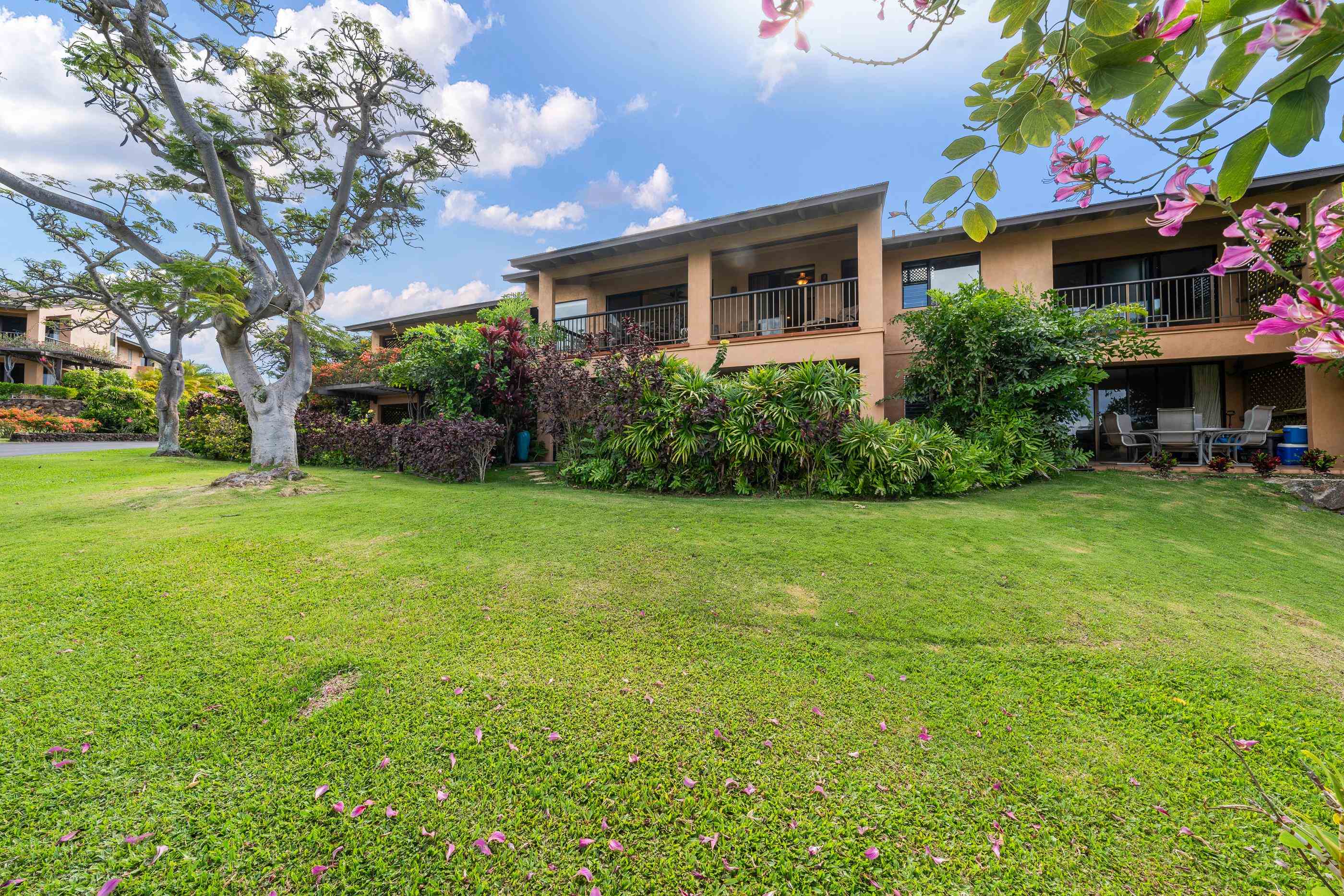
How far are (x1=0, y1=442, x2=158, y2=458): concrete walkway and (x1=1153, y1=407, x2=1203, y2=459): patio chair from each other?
73.3 ft

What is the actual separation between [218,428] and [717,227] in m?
12.7

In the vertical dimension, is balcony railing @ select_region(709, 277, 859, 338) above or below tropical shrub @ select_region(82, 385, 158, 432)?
above

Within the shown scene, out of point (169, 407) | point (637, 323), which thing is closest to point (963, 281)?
point (637, 323)

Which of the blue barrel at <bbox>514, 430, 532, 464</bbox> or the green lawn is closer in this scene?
the green lawn

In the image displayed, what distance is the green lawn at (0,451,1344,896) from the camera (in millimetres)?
1463

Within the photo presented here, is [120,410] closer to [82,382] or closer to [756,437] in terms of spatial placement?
[82,382]

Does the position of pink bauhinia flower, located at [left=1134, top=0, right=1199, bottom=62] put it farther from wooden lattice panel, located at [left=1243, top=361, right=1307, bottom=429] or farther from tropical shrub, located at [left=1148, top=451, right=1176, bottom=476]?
wooden lattice panel, located at [left=1243, top=361, right=1307, bottom=429]

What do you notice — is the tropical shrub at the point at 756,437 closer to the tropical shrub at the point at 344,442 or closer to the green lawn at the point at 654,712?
the green lawn at the point at 654,712

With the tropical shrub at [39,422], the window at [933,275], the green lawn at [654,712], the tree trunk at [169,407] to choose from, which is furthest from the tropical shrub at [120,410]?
the window at [933,275]

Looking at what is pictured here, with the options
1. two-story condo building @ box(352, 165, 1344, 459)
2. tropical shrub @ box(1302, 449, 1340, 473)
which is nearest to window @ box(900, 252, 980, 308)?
two-story condo building @ box(352, 165, 1344, 459)

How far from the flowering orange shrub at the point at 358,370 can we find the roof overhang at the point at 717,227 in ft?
17.4

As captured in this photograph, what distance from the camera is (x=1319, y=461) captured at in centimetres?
751

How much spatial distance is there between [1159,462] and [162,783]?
39.1 feet

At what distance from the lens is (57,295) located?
9.73 meters
